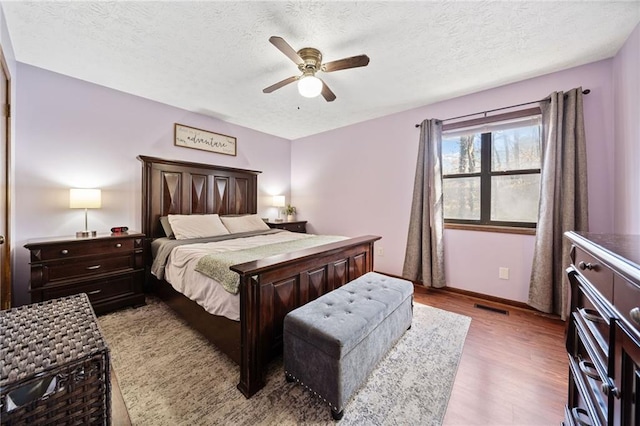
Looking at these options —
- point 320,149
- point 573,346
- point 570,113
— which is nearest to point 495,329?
point 573,346

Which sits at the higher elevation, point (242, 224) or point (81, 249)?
point (242, 224)

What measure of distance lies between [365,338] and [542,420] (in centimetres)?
104

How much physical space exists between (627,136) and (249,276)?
3.21 meters

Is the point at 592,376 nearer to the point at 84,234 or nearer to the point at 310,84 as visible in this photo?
the point at 310,84

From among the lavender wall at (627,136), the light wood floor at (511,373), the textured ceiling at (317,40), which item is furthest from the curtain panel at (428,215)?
the lavender wall at (627,136)

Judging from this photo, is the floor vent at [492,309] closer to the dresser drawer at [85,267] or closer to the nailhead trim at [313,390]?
the nailhead trim at [313,390]

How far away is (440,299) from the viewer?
2980mm

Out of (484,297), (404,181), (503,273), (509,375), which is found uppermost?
(404,181)

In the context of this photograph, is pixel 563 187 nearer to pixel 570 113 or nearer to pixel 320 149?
pixel 570 113

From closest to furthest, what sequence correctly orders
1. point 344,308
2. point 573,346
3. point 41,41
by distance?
point 573,346 < point 344,308 < point 41,41

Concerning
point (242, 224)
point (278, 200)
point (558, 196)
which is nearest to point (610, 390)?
point (558, 196)

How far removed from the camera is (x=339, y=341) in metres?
1.30

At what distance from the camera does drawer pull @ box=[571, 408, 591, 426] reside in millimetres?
961

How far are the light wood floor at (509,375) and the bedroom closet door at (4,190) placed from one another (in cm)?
167
